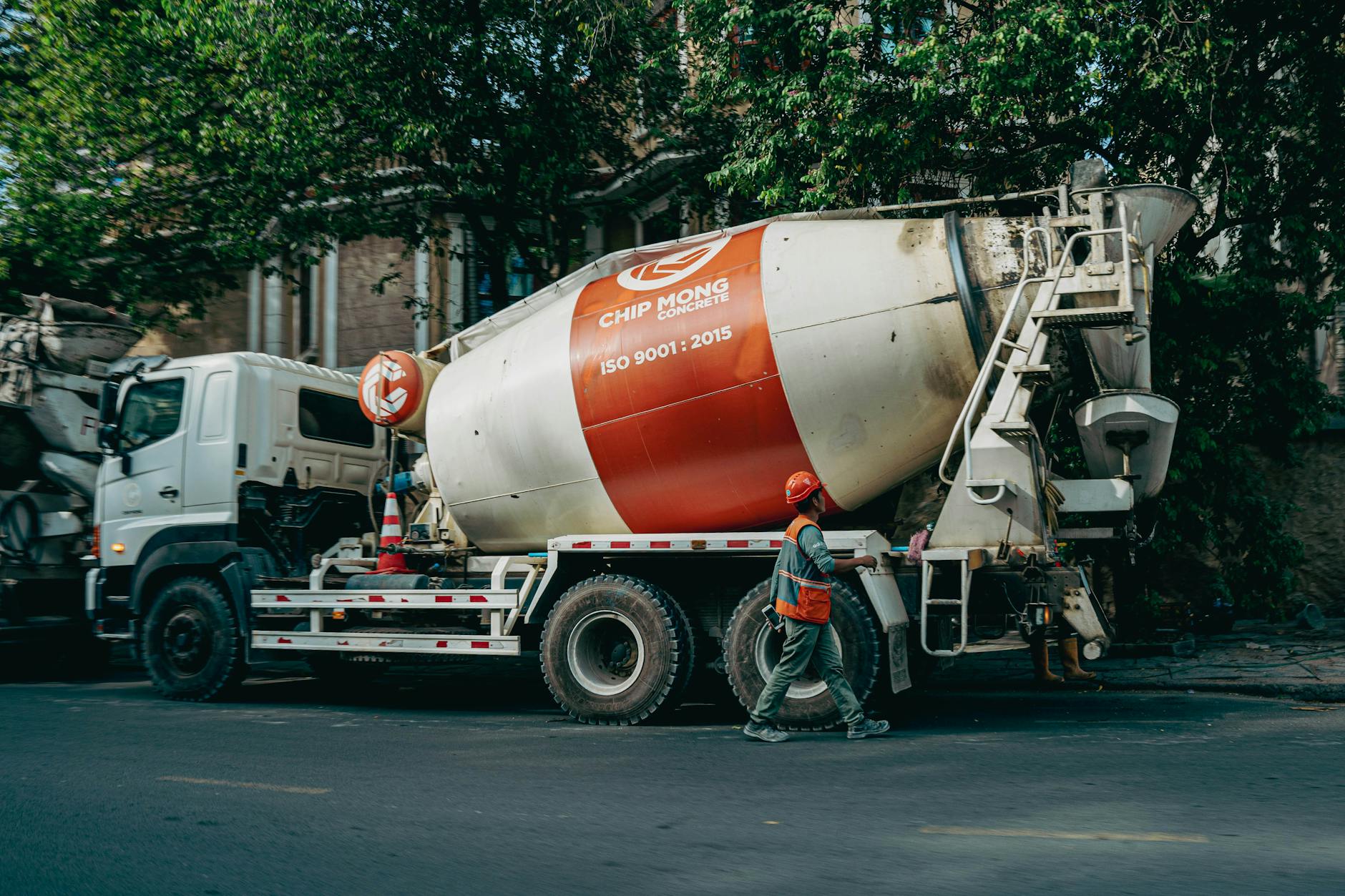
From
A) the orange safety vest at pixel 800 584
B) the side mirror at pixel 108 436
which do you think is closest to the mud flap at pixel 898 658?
the orange safety vest at pixel 800 584

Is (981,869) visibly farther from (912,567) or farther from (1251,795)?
(912,567)

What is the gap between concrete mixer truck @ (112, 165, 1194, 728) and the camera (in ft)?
22.8

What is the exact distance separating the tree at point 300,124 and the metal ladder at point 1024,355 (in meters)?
6.62

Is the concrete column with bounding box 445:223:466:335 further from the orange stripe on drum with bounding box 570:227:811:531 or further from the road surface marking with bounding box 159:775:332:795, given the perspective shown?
the road surface marking with bounding box 159:775:332:795

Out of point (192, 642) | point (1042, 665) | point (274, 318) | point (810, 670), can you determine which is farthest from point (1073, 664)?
point (274, 318)

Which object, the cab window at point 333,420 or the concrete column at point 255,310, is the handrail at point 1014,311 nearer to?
the cab window at point 333,420

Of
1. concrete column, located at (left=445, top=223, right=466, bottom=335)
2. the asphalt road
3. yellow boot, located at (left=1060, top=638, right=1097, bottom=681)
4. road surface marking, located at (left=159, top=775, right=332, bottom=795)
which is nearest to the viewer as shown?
the asphalt road

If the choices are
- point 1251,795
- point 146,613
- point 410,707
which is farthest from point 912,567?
point 146,613

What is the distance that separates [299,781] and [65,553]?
6.58 meters

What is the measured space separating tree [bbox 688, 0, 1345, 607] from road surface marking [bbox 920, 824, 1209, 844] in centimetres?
597

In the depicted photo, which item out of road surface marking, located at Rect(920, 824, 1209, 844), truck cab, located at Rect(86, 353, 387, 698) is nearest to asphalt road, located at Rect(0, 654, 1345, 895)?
road surface marking, located at Rect(920, 824, 1209, 844)

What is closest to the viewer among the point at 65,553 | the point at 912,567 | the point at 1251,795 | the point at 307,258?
the point at 1251,795

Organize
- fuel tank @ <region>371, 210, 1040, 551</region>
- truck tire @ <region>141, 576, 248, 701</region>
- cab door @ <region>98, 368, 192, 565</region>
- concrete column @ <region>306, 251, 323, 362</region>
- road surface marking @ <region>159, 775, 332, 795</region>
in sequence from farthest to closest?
concrete column @ <region>306, 251, 323, 362</region> < cab door @ <region>98, 368, 192, 565</region> < truck tire @ <region>141, 576, 248, 701</region> < fuel tank @ <region>371, 210, 1040, 551</region> < road surface marking @ <region>159, 775, 332, 795</region>

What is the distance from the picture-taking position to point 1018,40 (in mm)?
9078
